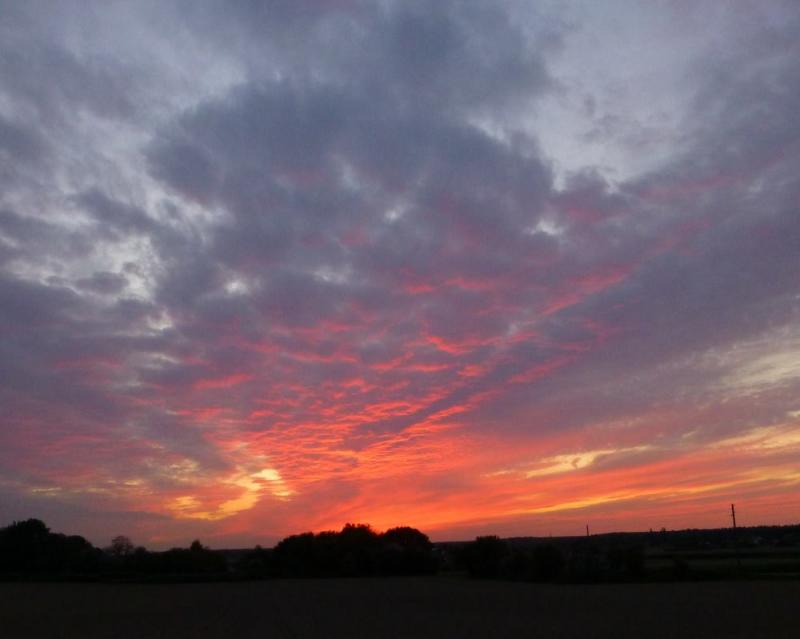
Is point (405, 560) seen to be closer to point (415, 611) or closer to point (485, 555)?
point (485, 555)

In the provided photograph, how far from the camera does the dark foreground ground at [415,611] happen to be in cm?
2900

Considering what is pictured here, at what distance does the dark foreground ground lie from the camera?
95.1 feet

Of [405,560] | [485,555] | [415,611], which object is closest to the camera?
[415,611]

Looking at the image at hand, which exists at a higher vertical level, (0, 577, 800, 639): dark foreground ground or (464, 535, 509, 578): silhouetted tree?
(464, 535, 509, 578): silhouetted tree

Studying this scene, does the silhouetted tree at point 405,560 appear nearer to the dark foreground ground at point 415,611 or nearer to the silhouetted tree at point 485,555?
the silhouetted tree at point 485,555

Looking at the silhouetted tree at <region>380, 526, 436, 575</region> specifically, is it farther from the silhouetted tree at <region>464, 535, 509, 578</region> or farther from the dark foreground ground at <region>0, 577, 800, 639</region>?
the dark foreground ground at <region>0, 577, 800, 639</region>

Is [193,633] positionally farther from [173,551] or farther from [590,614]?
[173,551]

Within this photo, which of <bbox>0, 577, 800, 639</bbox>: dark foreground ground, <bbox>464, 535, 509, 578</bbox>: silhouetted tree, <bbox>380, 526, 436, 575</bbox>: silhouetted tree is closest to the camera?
<bbox>0, 577, 800, 639</bbox>: dark foreground ground

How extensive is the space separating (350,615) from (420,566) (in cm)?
4058

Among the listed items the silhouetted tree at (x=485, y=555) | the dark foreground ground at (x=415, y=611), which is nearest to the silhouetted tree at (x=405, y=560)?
the silhouetted tree at (x=485, y=555)

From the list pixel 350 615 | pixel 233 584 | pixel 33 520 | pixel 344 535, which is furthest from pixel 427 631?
pixel 33 520

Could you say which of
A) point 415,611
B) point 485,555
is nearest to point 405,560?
point 485,555

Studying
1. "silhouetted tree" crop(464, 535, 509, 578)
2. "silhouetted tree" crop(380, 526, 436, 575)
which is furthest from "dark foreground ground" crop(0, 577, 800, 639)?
"silhouetted tree" crop(380, 526, 436, 575)

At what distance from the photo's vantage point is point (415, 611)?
37719mm
